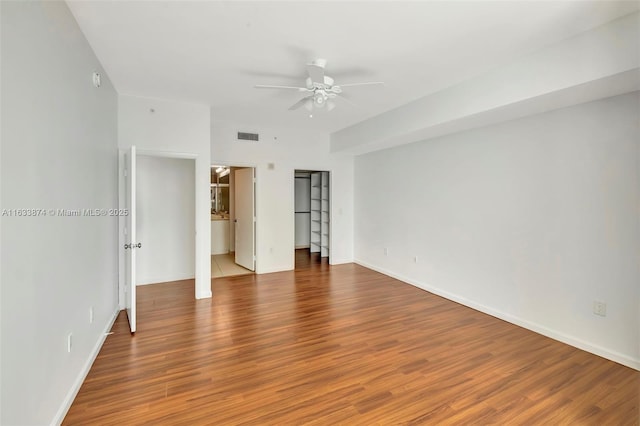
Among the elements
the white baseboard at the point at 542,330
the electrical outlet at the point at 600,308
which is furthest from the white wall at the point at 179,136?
the electrical outlet at the point at 600,308

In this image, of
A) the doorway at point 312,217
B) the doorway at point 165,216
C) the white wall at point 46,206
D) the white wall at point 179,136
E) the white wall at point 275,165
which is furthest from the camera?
the doorway at point 312,217

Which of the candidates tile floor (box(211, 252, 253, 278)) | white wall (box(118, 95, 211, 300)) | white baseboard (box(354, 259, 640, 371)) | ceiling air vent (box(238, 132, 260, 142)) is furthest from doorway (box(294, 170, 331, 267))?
white baseboard (box(354, 259, 640, 371))

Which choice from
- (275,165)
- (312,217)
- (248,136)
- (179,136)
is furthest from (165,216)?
(312,217)

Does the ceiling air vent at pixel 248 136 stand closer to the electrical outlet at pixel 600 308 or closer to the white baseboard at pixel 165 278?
the white baseboard at pixel 165 278

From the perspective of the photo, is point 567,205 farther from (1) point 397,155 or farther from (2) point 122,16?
(2) point 122,16

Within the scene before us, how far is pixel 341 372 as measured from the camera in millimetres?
2604

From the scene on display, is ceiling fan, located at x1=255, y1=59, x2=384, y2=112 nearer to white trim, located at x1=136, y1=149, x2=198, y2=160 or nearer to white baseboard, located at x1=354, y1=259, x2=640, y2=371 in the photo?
white trim, located at x1=136, y1=149, x2=198, y2=160

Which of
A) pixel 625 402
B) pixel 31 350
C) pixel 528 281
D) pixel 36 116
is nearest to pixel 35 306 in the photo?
pixel 31 350

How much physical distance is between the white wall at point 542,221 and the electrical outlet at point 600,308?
37 millimetres

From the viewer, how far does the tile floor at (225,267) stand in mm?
5861

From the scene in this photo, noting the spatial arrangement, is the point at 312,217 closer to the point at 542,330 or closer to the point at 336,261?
the point at 336,261

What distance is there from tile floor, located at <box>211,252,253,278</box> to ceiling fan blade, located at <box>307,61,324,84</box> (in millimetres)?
4095

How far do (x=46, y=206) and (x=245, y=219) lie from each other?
4.39 m

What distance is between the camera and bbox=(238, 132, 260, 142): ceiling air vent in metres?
5.59
